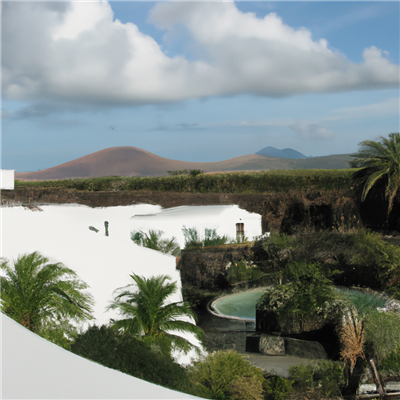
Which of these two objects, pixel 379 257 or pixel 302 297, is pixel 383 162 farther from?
pixel 302 297

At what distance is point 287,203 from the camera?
13.1 m

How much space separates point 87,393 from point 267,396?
3757 millimetres

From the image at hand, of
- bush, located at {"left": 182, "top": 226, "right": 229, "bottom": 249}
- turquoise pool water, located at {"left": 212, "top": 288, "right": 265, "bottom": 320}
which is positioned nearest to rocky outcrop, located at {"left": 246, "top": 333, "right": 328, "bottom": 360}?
turquoise pool water, located at {"left": 212, "top": 288, "right": 265, "bottom": 320}

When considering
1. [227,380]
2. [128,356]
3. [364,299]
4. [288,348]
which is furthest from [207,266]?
[227,380]

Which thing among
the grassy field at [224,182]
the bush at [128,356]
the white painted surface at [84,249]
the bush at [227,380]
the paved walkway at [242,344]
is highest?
the grassy field at [224,182]

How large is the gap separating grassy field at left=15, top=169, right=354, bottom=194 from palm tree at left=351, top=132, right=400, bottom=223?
6.38ft

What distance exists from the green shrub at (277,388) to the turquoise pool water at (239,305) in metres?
3.64

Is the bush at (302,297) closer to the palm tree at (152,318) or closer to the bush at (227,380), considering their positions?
the palm tree at (152,318)

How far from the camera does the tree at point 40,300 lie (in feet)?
16.6

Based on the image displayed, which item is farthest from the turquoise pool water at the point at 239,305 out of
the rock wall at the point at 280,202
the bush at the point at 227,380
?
the bush at the point at 227,380

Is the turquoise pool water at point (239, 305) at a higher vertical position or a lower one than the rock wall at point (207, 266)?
lower

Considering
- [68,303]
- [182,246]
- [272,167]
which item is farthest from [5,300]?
[272,167]

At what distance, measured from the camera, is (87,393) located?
160 cm

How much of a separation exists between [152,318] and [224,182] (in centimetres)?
964
